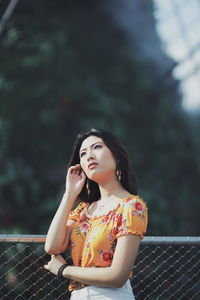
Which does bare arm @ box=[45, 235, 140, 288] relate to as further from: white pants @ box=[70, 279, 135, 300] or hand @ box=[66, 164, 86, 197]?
hand @ box=[66, 164, 86, 197]

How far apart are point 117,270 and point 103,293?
0.10 metres

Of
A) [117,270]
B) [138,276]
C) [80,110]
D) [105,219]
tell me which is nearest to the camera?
[117,270]

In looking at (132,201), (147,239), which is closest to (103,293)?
(132,201)

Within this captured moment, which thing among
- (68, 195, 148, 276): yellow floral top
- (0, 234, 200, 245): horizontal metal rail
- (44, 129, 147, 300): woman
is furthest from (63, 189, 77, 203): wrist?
(0, 234, 200, 245): horizontal metal rail

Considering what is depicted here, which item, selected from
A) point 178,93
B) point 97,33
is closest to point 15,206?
point 97,33

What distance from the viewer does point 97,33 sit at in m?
9.49

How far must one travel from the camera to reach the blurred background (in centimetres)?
784

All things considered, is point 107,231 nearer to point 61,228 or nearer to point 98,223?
point 98,223

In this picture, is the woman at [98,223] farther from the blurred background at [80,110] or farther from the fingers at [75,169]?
the blurred background at [80,110]

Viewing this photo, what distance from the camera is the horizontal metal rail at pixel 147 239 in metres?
1.87

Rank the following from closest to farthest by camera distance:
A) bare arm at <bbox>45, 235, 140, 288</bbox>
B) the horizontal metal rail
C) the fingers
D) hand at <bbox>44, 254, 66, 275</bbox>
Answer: bare arm at <bbox>45, 235, 140, 288</bbox> < hand at <bbox>44, 254, 66, 275</bbox> < the fingers < the horizontal metal rail

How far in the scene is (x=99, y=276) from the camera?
139 centimetres

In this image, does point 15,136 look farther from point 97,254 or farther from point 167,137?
point 97,254

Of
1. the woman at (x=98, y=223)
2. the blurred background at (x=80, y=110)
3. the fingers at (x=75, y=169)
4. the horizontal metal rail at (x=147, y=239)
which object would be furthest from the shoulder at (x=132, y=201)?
the blurred background at (x=80, y=110)
